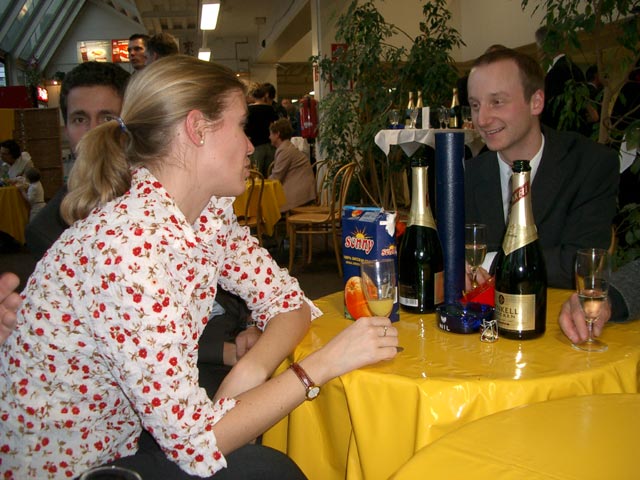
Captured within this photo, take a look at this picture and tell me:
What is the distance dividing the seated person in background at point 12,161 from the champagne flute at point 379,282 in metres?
8.29

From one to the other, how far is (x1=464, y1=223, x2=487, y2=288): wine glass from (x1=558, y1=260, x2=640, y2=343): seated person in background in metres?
0.25

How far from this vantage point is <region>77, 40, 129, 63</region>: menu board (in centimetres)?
1841

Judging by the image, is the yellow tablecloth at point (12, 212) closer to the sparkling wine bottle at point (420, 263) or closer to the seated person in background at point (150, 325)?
the seated person in background at point (150, 325)

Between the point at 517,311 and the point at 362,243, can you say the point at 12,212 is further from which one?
the point at 517,311

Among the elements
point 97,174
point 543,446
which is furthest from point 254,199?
point 543,446

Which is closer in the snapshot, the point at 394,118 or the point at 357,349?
the point at 357,349

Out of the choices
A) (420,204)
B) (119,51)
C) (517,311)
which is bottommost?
(517,311)

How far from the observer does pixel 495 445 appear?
747 mm

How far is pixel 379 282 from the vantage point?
1166 millimetres

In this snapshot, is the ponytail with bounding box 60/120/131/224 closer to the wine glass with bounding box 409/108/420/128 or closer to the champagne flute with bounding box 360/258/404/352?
the champagne flute with bounding box 360/258/404/352

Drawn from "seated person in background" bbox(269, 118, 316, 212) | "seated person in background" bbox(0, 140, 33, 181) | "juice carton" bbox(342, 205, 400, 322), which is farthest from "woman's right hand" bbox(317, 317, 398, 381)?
"seated person in background" bbox(0, 140, 33, 181)

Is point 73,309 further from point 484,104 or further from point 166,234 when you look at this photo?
point 484,104

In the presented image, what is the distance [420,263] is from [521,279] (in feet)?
0.82

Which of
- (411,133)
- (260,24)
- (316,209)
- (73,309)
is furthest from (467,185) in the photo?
(260,24)
